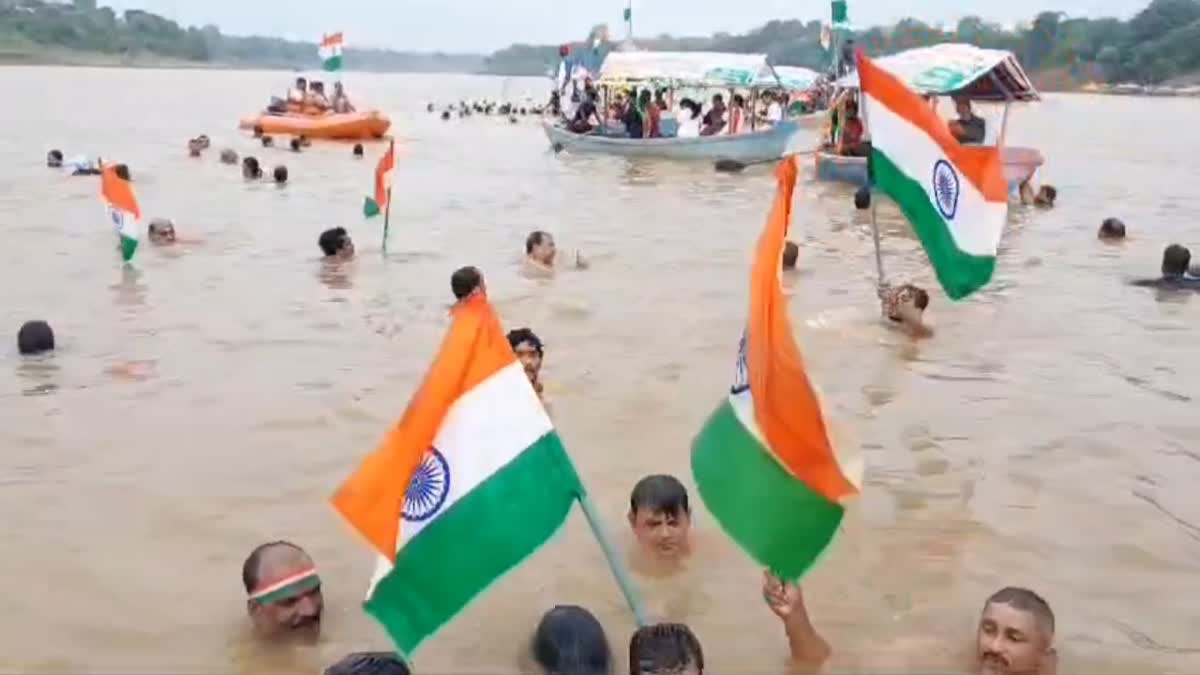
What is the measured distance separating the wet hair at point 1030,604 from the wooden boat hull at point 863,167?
15.9 metres

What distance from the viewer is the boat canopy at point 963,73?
64.3 feet

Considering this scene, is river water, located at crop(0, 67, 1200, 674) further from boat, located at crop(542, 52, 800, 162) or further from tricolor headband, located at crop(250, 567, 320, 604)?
boat, located at crop(542, 52, 800, 162)

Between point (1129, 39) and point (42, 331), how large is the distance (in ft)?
312

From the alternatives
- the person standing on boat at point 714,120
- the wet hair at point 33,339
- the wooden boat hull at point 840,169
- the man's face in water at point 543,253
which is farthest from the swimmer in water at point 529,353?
the person standing on boat at point 714,120

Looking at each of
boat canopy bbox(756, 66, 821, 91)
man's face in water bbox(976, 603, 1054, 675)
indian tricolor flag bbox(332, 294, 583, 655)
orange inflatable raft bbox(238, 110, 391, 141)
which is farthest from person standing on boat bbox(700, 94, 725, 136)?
indian tricolor flag bbox(332, 294, 583, 655)

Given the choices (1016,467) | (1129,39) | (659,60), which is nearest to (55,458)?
(1016,467)

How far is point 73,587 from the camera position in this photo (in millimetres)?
5586

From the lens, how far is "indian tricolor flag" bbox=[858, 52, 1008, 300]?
7215 mm

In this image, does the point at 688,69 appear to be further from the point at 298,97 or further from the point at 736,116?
the point at 298,97

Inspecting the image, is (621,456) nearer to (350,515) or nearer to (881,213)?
(350,515)

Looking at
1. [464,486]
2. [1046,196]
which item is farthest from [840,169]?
[464,486]

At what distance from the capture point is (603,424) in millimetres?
8031

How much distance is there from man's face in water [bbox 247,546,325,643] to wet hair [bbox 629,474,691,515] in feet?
4.96

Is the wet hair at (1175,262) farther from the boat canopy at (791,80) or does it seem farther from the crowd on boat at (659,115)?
the boat canopy at (791,80)
